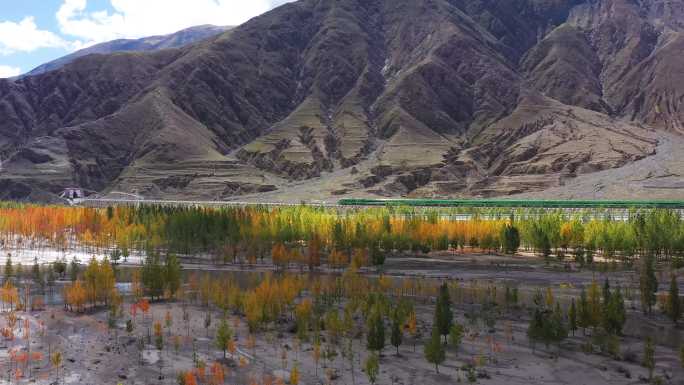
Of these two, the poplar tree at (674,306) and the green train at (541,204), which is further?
the green train at (541,204)

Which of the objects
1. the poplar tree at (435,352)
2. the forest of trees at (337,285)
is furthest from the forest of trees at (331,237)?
the poplar tree at (435,352)

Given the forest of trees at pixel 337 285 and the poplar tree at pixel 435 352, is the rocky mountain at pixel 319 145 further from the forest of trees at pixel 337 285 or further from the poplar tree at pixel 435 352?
the poplar tree at pixel 435 352

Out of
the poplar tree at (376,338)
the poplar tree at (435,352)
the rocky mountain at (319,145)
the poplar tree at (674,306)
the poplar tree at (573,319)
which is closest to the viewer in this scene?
the poplar tree at (435,352)

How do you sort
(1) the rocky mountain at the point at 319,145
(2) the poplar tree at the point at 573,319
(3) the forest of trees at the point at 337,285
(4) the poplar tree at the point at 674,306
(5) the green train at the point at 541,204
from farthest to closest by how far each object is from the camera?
(1) the rocky mountain at the point at 319,145, (5) the green train at the point at 541,204, (4) the poplar tree at the point at 674,306, (2) the poplar tree at the point at 573,319, (3) the forest of trees at the point at 337,285

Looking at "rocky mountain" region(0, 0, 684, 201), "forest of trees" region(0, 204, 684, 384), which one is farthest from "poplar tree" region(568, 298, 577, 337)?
"rocky mountain" region(0, 0, 684, 201)

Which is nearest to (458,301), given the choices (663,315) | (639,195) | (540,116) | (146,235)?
(663,315)

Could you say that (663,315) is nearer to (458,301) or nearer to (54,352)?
(458,301)

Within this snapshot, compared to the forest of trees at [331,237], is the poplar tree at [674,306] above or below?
below

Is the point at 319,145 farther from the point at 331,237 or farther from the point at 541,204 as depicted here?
the point at 331,237

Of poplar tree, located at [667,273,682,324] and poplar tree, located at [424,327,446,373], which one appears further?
poplar tree, located at [667,273,682,324]

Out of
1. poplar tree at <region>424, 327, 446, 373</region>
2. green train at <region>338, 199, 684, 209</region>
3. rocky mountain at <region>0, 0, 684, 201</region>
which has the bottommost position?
poplar tree at <region>424, 327, 446, 373</region>

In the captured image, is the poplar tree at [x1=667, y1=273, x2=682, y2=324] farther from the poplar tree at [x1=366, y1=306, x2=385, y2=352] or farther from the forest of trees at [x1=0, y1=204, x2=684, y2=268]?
the forest of trees at [x1=0, y1=204, x2=684, y2=268]

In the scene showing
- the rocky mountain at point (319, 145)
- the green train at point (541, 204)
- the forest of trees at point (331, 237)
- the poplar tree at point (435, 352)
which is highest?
the rocky mountain at point (319, 145)
